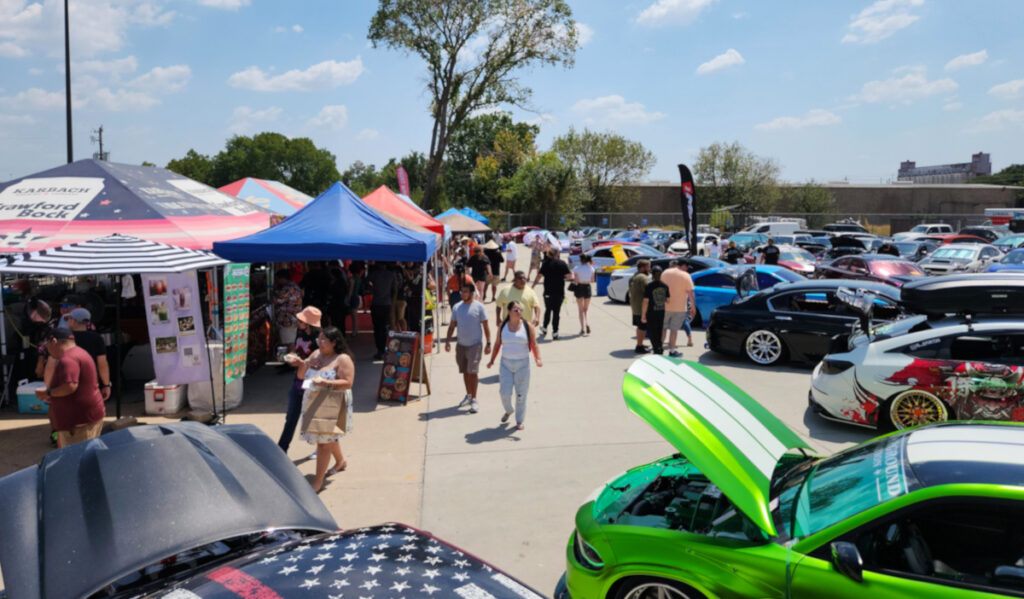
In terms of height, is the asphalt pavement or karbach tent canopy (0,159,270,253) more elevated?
karbach tent canopy (0,159,270,253)

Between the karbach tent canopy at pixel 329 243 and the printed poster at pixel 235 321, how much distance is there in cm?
39

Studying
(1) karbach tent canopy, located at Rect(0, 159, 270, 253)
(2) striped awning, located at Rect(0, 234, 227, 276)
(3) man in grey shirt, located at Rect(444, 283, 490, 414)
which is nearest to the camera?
(2) striped awning, located at Rect(0, 234, 227, 276)

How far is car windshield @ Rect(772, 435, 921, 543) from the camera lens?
346 cm

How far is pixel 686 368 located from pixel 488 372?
731cm

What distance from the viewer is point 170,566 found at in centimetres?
299

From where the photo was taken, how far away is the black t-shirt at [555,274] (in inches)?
545

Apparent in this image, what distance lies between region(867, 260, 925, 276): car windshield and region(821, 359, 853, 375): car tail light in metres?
10.8

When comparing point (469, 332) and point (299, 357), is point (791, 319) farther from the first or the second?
point (299, 357)

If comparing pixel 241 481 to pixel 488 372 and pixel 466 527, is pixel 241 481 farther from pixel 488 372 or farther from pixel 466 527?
pixel 488 372

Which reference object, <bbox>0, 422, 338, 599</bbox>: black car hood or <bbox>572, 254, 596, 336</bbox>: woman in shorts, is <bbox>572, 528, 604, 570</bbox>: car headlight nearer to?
<bbox>0, 422, 338, 599</bbox>: black car hood

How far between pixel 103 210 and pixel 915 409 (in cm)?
1184

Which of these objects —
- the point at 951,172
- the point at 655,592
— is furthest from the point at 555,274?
the point at 951,172

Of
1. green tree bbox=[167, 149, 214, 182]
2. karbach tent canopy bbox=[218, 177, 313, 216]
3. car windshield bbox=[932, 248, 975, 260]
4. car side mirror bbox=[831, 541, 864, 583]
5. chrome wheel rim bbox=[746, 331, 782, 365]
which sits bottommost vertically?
chrome wheel rim bbox=[746, 331, 782, 365]

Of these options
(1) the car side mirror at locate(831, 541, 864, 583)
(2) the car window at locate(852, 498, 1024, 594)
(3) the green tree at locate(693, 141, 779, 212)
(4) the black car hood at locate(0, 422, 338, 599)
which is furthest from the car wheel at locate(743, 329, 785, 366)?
(3) the green tree at locate(693, 141, 779, 212)
